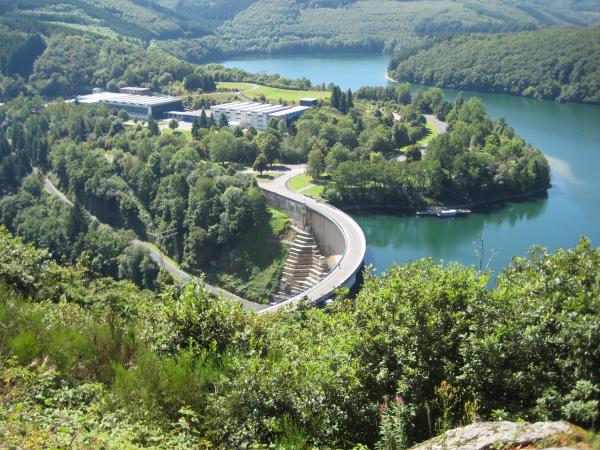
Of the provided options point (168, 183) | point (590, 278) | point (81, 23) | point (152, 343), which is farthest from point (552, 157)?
point (81, 23)

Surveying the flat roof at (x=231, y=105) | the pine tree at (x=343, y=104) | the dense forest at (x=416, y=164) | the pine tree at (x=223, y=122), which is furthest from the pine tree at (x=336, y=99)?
the pine tree at (x=223, y=122)

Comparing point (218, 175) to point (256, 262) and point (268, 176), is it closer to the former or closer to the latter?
point (268, 176)

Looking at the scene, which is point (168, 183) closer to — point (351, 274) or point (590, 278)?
point (351, 274)

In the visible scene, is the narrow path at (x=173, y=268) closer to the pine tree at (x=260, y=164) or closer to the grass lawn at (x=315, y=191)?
the pine tree at (x=260, y=164)

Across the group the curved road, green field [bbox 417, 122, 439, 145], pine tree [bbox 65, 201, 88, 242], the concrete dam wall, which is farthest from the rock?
green field [bbox 417, 122, 439, 145]

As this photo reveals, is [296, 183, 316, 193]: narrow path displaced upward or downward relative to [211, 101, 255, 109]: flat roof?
downward

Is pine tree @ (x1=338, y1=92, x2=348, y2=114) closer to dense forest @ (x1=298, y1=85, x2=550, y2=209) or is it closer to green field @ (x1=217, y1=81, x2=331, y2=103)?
dense forest @ (x1=298, y1=85, x2=550, y2=209)
